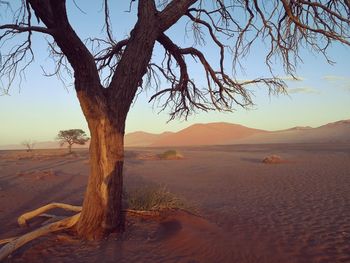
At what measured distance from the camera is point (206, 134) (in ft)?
401

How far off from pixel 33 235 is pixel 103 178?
1416 mm

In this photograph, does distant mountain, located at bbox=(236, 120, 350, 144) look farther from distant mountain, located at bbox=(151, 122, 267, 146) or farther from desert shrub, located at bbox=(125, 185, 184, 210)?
desert shrub, located at bbox=(125, 185, 184, 210)

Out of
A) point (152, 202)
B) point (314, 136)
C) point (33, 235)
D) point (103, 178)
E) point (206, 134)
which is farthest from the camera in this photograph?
point (206, 134)

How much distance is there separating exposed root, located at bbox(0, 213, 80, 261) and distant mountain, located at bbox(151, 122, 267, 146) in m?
102

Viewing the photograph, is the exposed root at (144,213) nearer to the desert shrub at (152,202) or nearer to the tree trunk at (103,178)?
the desert shrub at (152,202)

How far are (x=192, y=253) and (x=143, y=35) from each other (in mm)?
3668

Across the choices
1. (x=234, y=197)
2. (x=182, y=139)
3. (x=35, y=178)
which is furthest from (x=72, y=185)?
(x=182, y=139)

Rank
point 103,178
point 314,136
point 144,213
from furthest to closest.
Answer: point 314,136, point 144,213, point 103,178

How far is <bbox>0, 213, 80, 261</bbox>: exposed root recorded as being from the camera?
5.41 metres

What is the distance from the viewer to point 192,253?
5797 mm

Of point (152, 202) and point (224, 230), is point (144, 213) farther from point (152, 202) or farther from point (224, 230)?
point (224, 230)

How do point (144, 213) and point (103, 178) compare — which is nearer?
point (103, 178)

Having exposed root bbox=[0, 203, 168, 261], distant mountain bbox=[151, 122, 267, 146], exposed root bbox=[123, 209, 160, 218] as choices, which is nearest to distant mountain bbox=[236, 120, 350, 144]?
distant mountain bbox=[151, 122, 267, 146]

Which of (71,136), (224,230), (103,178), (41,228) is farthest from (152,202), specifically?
(71,136)
